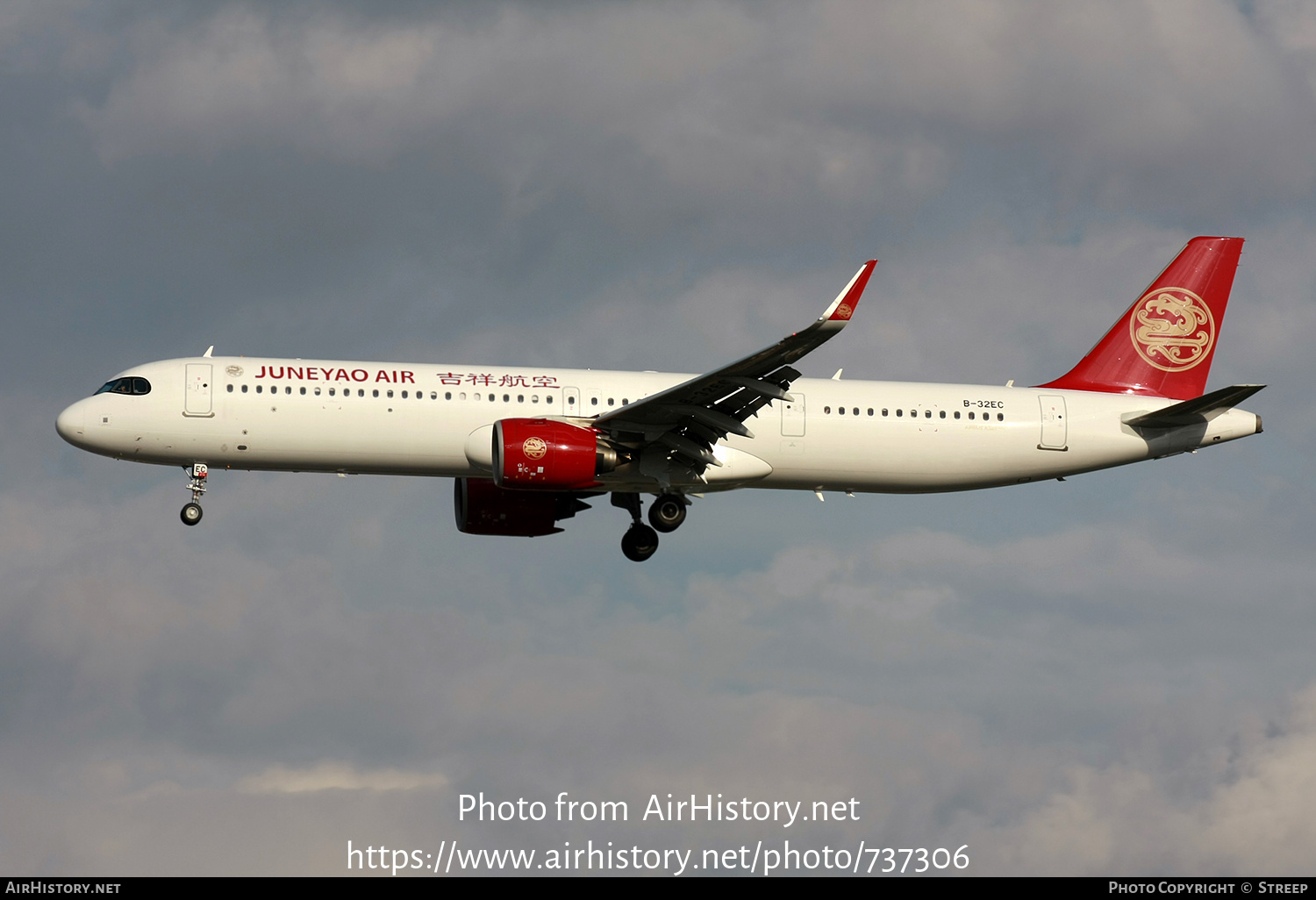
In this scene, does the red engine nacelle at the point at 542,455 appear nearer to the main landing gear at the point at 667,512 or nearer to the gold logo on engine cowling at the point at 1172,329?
the main landing gear at the point at 667,512

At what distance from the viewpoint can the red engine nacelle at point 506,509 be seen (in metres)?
45.6

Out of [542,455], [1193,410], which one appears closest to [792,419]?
[542,455]

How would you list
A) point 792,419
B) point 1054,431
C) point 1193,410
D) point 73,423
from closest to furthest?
point 73,423 → point 792,419 → point 1193,410 → point 1054,431

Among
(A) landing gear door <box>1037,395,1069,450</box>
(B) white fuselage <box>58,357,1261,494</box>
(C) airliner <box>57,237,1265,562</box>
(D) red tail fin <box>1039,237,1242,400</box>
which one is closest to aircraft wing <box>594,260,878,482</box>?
(C) airliner <box>57,237,1265,562</box>

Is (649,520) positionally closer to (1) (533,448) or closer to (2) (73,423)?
(1) (533,448)

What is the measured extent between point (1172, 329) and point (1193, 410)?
4.93 m

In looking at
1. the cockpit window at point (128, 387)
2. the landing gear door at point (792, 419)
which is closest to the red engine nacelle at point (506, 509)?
the landing gear door at point (792, 419)

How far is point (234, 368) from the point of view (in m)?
40.8

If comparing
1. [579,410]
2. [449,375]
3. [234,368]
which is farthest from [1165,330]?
[234,368]

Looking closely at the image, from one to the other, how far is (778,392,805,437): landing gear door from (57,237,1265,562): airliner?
47 mm

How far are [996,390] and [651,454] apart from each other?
10534mm

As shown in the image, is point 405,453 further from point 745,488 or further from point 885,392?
point 885,392

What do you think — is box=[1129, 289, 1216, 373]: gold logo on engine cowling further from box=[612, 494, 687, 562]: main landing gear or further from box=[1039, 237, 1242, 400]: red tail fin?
box=[612, 494, 687, 562]: main landing gear

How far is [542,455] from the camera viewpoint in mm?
39094
